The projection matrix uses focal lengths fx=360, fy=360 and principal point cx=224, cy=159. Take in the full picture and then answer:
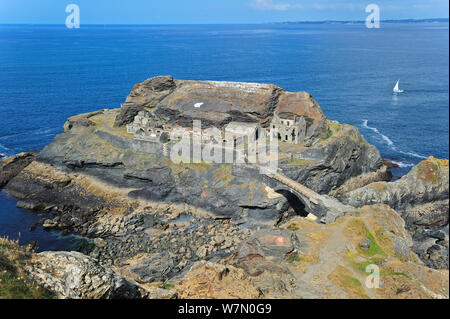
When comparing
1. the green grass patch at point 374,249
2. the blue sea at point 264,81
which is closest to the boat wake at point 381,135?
the blue sea at point 264,81

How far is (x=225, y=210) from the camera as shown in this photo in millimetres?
56219

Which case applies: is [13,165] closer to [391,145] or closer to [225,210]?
[225,210]

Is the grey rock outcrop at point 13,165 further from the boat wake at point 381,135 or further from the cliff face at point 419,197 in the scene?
the boat wake at point 381,135

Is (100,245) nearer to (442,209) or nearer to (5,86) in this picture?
(442,209)

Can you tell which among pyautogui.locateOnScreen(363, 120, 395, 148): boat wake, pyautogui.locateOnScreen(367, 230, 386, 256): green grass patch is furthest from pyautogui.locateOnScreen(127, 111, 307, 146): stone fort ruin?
pyautogui.locateOnScreen(363, 120, 395, 148): boat wake

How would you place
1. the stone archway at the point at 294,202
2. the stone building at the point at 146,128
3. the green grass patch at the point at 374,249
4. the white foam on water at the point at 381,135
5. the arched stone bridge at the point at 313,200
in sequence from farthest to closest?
the white foam on water at the point at 381,135
the stone building at the point at 146,128
the stone archway at the point at 294,202
the arched stone bridge at the point at 313,200
the green grass patch at the point at 374,249

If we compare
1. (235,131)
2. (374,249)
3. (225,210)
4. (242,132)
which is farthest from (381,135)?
(374,249)

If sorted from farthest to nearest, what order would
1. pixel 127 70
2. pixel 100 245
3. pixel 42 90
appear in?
pixel 127 70 < pixel 42 90 < pixel 100 245

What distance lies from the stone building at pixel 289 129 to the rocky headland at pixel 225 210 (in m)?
1.86

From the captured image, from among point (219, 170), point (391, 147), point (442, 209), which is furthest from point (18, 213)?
point (391, 147)

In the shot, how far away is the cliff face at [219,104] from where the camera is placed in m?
68.5
